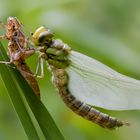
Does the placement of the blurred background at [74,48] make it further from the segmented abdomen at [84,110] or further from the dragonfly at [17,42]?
the segmented abdomen at [84,110]

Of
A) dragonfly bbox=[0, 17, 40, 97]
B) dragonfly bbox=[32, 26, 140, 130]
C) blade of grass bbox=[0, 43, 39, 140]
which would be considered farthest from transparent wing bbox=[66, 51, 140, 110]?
blade of grass bbox=[0, 43, 39, 140]

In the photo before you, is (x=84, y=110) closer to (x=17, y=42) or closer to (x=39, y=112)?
(x=17, y=42)

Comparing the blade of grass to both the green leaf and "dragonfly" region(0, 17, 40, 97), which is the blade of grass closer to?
the green leaf

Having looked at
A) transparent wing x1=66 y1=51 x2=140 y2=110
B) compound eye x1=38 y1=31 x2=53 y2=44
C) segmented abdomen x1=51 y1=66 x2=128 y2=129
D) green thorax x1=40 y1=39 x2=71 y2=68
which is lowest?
segmented abdomen x1=51 y1=66 x2=128 y2=129

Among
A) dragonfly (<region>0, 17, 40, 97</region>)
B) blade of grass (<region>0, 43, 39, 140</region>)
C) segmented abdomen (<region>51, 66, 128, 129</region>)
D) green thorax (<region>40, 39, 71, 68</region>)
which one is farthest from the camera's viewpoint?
green thorax (<region>40, 39, 71, 68</region>)

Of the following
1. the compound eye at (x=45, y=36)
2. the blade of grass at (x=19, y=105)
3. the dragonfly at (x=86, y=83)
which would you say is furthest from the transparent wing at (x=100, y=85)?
the blade of grass at (x=19, y=105)

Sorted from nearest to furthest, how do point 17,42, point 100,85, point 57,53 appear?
point 17,42 → point 100,85 → point 57,53

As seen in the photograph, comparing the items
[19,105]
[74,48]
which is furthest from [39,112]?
[74,48]
